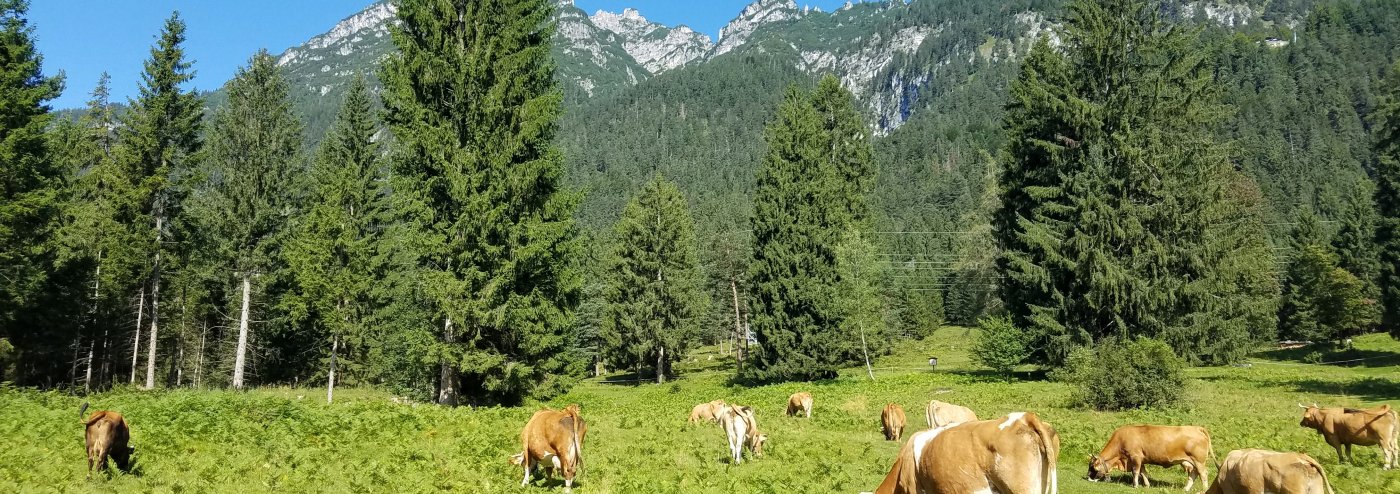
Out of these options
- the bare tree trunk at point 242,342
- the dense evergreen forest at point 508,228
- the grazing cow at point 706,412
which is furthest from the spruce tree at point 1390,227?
the bare tree trunk at point 242,342

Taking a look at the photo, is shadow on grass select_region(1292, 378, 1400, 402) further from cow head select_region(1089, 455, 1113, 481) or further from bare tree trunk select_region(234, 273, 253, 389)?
bare tree trunk select_region(234, 273, 253, 389)

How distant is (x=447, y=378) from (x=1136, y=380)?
739 inches

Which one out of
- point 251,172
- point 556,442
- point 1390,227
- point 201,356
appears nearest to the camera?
point 556,442

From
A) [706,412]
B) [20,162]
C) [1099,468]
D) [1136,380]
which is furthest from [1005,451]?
[20,162]

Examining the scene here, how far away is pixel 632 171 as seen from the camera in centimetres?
19238

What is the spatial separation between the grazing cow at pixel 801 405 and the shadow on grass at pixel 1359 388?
17361 millimetres

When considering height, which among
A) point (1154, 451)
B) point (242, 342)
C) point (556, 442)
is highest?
point (242, 342)

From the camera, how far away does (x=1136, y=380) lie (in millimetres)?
20672

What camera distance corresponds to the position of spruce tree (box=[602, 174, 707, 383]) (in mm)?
45031

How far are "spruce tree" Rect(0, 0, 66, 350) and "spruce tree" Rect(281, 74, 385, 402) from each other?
32.6 ft

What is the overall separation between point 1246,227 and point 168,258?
54801 mm

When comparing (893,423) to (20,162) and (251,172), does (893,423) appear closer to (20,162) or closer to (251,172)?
(20,162)

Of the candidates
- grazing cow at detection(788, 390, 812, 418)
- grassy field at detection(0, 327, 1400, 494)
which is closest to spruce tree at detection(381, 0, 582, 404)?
grassy field at detection(0, 327, 1400, 494)

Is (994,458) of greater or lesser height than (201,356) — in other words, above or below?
below
